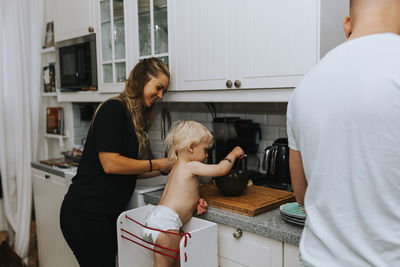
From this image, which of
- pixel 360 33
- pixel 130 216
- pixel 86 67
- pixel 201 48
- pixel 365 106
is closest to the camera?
pixel 365 106

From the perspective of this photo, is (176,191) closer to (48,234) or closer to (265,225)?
(265,225)

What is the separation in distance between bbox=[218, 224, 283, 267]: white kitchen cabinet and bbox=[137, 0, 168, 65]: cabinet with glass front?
1.10 meters

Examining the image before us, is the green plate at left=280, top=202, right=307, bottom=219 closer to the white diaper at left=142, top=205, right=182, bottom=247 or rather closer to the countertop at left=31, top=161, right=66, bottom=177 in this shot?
the white diaper at left=142, top=205, right=182, bottom=247

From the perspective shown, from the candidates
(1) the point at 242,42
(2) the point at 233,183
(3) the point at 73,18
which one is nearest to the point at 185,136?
(2) the point at 233,183

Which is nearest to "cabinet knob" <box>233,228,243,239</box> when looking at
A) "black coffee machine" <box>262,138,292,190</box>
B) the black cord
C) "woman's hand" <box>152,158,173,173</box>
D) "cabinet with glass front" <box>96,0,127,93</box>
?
"black coffee machine" <box>262,138,292,190</box>

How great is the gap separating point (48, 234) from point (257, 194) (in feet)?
6.15

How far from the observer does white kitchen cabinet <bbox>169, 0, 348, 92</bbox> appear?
1.58 m

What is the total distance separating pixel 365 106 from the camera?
78 centimetres

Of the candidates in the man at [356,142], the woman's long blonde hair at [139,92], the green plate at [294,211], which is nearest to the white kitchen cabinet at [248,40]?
the woman's long blonde hair at [139,92]

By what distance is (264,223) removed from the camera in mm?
1510

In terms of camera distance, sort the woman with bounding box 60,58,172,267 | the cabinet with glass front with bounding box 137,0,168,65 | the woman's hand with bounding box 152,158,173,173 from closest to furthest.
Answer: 1. the woman with bounding box 60,58,172,267
2. the woman's hand with bounding box 152,158,173,173
3. the cabinet with glass front with bounding box 137,0,168,65

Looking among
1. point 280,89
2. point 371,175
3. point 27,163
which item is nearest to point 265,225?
point 280,89

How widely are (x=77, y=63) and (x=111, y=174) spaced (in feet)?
4.20

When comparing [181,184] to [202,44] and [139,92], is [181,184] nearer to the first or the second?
[139,92]
